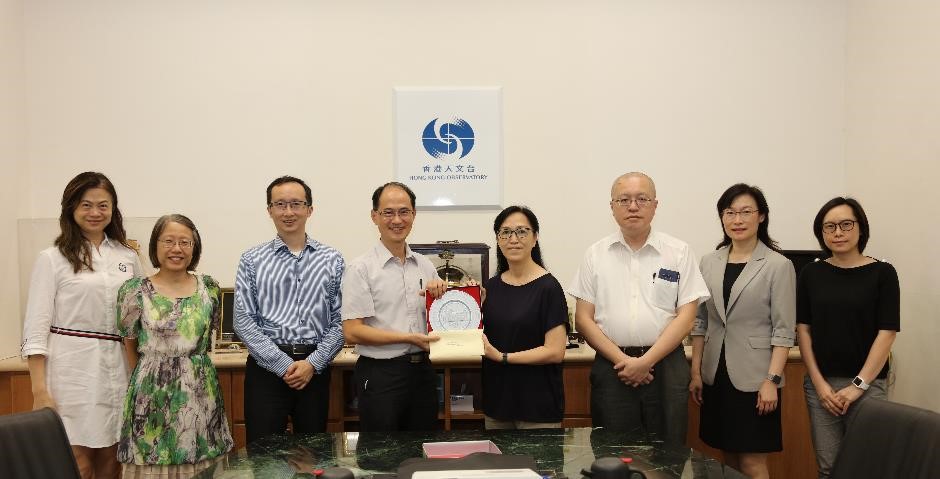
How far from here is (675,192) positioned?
13.5 feet

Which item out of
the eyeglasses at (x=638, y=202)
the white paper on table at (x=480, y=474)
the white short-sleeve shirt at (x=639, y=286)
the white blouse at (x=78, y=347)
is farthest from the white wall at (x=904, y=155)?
the white blouse at (x=78, y=347)

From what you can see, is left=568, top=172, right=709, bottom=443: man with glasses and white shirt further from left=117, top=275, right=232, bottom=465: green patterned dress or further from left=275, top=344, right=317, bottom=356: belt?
left=117, top=275, right=232, bottom=465: green patterned dress

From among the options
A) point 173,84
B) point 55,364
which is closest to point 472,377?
point 55,364

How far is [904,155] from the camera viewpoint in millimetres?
3521

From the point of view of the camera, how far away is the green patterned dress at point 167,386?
253 cm

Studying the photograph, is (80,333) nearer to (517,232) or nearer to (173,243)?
(173,243)

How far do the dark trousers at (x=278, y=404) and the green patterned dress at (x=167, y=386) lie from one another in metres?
0.14

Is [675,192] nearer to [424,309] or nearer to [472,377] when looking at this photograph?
[472,377]

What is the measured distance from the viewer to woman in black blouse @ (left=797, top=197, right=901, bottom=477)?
2727 mm

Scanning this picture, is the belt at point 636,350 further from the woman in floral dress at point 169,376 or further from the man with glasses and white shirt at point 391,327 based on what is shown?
the woman in floral dress at point 169,376

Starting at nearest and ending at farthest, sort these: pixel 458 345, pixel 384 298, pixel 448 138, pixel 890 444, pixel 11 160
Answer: pixel 890 444 < pixel 458 345 < pixel 384 298 < pixel 11 160 < pixel 448 138

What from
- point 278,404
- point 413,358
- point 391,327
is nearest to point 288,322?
point 278,404

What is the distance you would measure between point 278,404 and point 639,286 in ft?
5.08

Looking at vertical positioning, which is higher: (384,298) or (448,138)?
(448,138)
